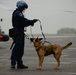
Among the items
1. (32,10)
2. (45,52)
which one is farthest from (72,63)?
(32,10)

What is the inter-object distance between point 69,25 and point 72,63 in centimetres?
6208

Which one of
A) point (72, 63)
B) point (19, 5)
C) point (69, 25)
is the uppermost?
point (19, 5)

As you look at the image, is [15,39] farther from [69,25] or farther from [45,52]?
[69,25]

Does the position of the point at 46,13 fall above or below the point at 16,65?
below

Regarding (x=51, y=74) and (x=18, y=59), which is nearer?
(x=51, y=74)

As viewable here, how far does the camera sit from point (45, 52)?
46.5 ft

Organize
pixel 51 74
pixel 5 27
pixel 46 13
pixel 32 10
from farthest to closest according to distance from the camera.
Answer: pixel 46 13, pixel 32 10, pixel 5 27, pixel 51 74

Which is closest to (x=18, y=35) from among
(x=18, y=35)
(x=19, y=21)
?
(x=18, y=35)

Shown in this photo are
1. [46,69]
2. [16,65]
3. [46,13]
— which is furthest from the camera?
[46,13]

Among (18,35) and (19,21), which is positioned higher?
(19,21)

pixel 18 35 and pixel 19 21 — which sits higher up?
pixel 19 21

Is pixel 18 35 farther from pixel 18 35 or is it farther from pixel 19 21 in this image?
pixel 19 21

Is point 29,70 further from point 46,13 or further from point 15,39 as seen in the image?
point 46,13

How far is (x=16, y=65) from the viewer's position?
1516 centimetres
